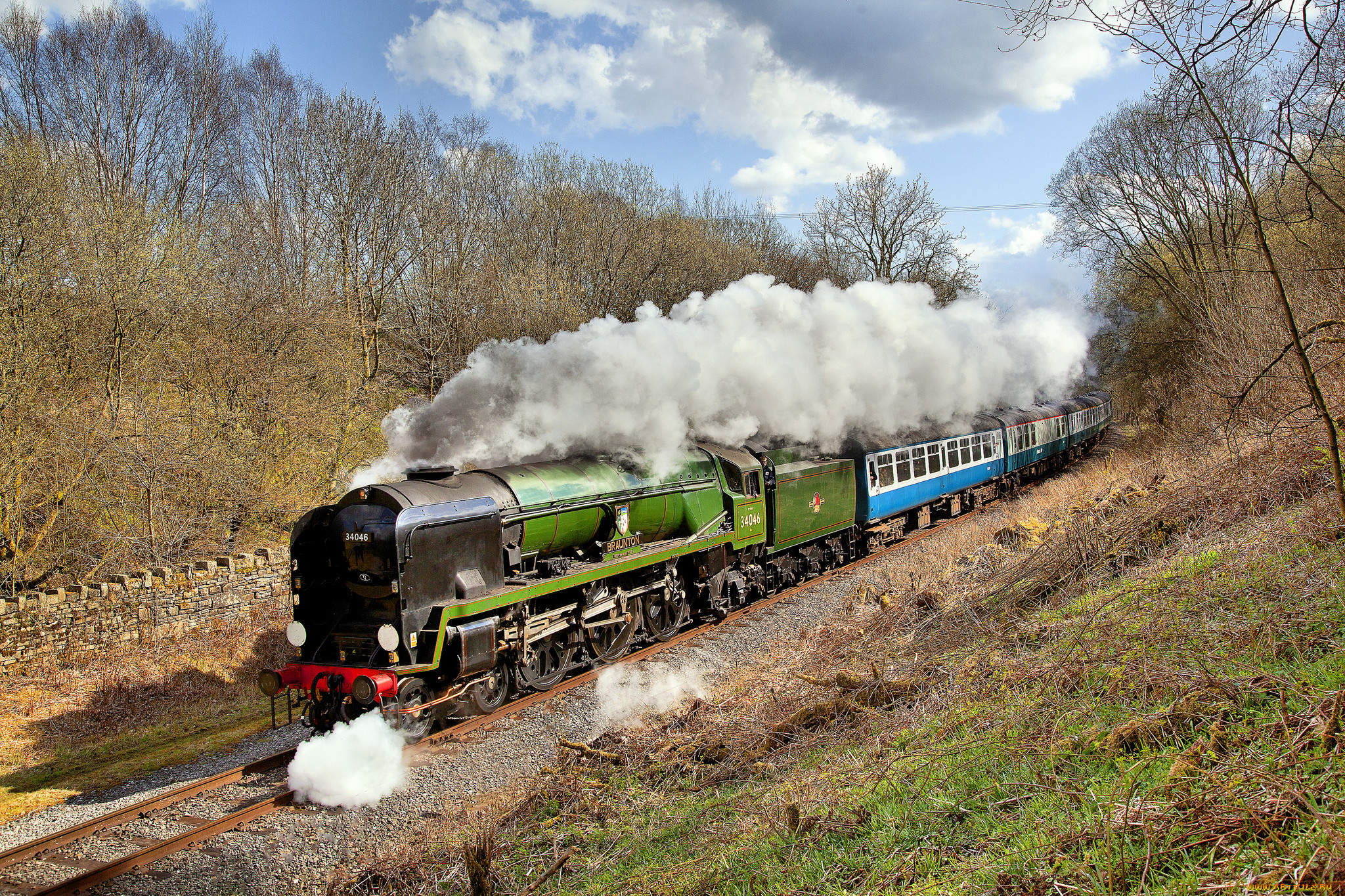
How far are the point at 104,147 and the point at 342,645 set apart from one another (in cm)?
2099

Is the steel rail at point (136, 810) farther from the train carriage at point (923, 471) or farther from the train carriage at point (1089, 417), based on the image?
the train carriage at point (1089, 417)

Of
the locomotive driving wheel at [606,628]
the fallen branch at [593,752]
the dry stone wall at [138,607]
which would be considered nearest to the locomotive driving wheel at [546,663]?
the locomotive driving wheel at [606,628]

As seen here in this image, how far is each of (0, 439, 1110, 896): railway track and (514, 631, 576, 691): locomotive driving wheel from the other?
0.66ft

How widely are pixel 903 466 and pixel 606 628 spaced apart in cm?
890

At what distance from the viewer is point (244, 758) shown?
7750mm

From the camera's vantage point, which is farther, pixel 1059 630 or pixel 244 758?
pixel 244 758

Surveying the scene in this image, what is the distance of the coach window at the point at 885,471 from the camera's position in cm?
1514

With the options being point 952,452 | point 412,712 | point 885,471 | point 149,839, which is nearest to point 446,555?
point 412,712

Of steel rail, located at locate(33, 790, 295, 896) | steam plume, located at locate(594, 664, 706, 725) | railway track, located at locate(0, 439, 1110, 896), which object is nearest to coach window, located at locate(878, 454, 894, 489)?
steam plume, located at locate(594, 664, 706, 725)

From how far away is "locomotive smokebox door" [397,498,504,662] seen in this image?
269 inches

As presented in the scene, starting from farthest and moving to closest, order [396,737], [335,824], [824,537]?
[824,537]
[396,737]
[335,824]

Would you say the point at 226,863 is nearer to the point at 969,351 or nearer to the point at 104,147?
the point at 969,351

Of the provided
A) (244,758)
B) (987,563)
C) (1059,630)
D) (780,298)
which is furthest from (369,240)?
(1059,630)

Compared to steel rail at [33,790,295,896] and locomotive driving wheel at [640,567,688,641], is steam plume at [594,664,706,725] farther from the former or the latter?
steel rail at [33,790,295,896]
